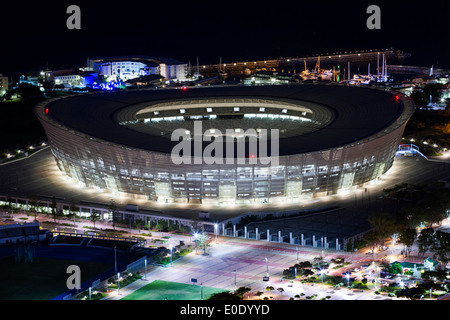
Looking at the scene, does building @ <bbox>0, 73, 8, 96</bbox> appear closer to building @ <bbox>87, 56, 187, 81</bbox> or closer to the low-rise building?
the low-rise building

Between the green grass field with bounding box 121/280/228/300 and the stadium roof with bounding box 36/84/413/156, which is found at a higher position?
the stadium roof with bounding box 36/84/413/156

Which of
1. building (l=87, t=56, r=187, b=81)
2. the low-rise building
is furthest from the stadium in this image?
building (l=87, t=56, r=187, b=81)

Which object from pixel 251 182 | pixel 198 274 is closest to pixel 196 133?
pixel 251 182

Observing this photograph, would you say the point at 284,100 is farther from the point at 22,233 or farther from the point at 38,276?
the point at 38,276

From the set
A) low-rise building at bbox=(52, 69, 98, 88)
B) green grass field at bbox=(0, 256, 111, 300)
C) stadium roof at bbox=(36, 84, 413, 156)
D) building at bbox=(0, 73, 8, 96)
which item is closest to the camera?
green grass field at bbox=(0, 256, 111, 300)

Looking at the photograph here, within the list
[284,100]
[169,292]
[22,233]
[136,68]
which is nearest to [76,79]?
[136,68]

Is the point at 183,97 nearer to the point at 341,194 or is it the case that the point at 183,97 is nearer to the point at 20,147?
the point at 20,147
